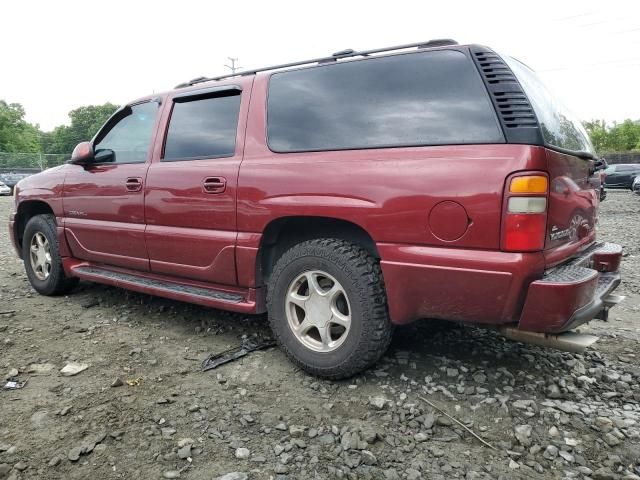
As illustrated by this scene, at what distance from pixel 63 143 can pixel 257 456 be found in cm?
8710

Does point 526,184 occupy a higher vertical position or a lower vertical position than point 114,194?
higher

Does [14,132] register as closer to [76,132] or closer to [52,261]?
[76,132]

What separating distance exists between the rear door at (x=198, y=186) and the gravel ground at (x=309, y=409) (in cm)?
58

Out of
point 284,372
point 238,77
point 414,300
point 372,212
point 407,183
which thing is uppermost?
point 238,77

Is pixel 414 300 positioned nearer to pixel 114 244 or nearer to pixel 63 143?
pixel 114 244

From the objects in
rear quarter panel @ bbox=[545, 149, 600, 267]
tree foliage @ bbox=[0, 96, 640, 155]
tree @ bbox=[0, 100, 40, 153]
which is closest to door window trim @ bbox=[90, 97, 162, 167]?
rear quarter panel @ bbox=[545, 149, 600, 267]

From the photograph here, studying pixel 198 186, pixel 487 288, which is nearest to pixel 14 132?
pixel 198 186

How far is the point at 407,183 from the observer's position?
2.33 m

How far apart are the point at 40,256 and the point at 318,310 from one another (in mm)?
3246

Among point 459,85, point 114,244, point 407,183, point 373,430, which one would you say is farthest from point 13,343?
point 459,85

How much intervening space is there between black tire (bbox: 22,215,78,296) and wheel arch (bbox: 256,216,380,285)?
2413 mm

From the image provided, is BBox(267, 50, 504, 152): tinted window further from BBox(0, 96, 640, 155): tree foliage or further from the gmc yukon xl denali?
BBox(0, 96, 640, 155): tree foliage

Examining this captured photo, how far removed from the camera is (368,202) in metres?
2.45

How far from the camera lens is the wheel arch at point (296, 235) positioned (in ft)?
8.75
